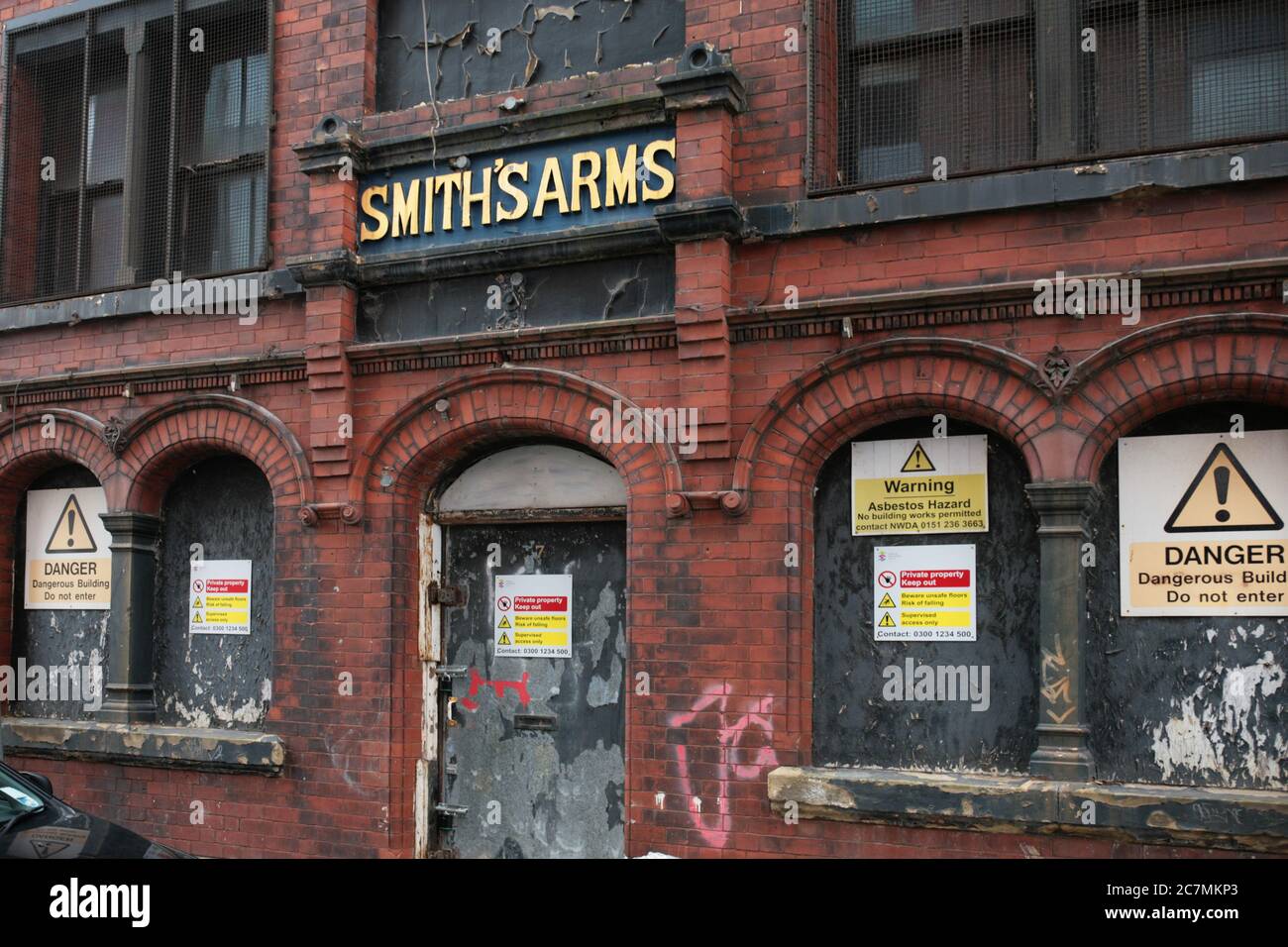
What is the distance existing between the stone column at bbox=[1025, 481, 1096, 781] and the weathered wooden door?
2.51m

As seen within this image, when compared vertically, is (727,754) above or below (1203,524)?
below

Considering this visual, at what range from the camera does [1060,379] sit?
6.23 metres

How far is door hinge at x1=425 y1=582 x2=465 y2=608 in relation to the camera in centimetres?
802

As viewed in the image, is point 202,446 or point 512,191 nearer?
point 512,191

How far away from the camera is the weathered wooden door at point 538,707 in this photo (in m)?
7.51

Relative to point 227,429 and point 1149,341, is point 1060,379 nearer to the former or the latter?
point 1149,341

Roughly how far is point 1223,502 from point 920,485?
1.52 m

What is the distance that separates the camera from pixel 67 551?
9.43 metres

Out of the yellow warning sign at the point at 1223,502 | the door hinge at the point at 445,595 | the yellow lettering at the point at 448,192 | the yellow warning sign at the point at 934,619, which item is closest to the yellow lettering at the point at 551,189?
the yellow lettering at the point at 448,192

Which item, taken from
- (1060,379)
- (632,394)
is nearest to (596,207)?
(632,394)

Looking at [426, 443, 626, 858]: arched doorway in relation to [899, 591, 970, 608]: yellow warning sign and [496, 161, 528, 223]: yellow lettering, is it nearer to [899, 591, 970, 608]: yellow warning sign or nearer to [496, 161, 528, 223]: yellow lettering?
[496, 161, 528, 223]: yellow lettering

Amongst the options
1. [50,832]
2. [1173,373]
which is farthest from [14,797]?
[1173,373]

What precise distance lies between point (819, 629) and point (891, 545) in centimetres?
63

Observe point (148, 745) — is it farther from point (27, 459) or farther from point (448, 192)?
point (448, 192)
